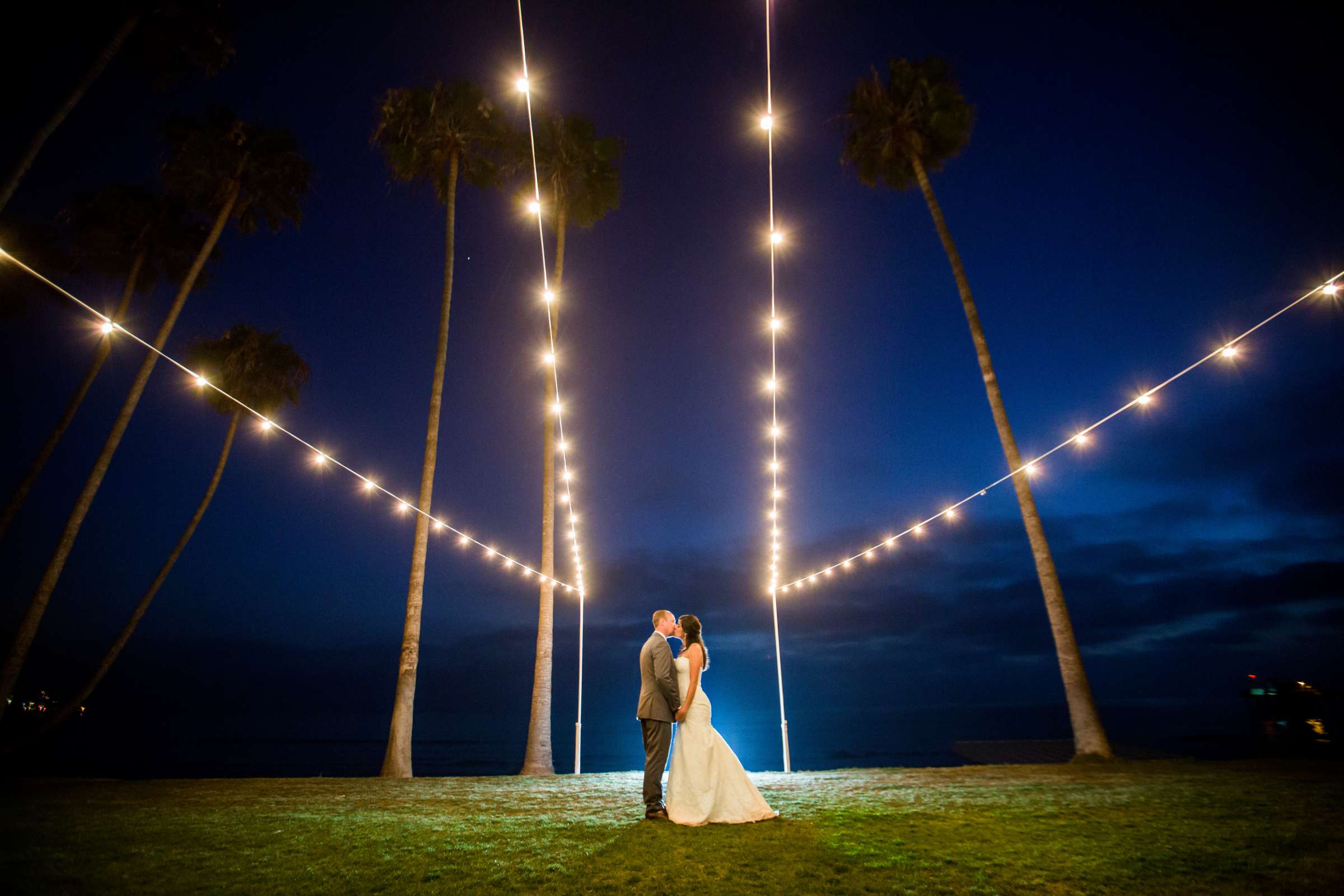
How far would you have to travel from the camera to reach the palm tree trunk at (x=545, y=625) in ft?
40.4

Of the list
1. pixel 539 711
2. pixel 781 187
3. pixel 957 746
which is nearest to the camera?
pixel 781 187

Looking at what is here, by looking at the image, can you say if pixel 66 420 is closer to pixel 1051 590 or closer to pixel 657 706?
pixel 657 706

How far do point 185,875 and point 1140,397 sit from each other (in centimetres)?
1093

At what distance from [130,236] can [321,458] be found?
12201 millimetres

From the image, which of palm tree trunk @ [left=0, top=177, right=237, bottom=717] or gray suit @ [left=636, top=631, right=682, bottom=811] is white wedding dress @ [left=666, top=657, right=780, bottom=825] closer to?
gray suit @ [left=636, top=631, right=682, bottom=811]

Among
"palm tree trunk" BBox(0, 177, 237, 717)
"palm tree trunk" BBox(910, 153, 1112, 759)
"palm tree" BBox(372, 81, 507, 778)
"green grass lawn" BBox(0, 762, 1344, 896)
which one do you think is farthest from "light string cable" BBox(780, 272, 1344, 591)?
"palm tree trunk" BBox(0, 177, 237, 717)

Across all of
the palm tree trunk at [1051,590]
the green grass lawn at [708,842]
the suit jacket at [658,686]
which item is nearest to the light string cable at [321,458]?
the green grass lawn at [708,842]

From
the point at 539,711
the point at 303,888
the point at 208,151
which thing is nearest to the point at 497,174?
the point at 208,151

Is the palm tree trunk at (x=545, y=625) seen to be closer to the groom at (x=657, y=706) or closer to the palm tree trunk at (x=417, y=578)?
the palm tree trunk at (x=417, y=578)

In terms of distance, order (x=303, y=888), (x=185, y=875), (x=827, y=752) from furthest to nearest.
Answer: (x=827, y=752)
(x=185, y=875)
(x=303, y=888)

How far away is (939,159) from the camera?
14.5 metres

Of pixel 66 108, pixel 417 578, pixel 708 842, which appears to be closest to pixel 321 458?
pixel 417 578

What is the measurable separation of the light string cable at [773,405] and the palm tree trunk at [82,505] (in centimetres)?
1249

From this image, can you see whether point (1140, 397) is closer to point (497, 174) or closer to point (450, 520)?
point (450, 520)
